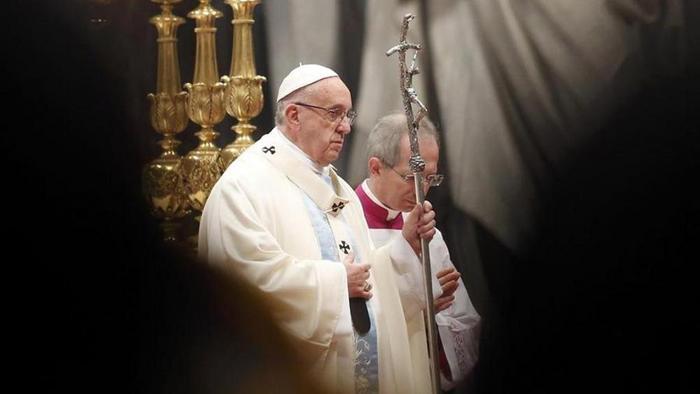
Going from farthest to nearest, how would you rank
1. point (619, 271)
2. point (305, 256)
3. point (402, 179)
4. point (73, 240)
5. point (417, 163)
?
point (619, 271), point (402, 179), point (417, 163), point (305, 256), point (73, 240)

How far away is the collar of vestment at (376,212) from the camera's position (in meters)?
4.59

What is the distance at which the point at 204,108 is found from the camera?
449 centimetres

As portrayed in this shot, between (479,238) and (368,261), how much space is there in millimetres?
542

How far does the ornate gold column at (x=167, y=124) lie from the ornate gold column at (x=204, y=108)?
0.04 m

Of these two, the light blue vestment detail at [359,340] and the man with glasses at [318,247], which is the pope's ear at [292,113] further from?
the light blue vestment detail at [359,340]

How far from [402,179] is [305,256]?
55cm

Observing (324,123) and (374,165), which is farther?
(374,165)

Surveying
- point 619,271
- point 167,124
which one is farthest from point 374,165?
point 619,271

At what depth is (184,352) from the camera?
3.76 meters

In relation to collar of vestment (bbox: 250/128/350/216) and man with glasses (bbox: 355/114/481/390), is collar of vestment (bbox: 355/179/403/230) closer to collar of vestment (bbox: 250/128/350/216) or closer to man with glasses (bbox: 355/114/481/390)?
man with glasses (bbox: 355/114/481/390)

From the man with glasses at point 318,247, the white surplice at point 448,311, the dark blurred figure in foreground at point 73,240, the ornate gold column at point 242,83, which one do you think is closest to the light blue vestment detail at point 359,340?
the man with glasses at point 318,247

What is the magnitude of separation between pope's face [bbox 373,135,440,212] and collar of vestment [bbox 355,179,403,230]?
2cm

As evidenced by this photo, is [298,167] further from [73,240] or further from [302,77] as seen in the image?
[73,240]

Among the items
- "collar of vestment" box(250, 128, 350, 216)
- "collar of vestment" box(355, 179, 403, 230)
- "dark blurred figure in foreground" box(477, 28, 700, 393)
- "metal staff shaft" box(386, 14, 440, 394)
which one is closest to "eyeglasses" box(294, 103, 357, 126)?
"collar of vestment" box(250, 128, 350, 216)
